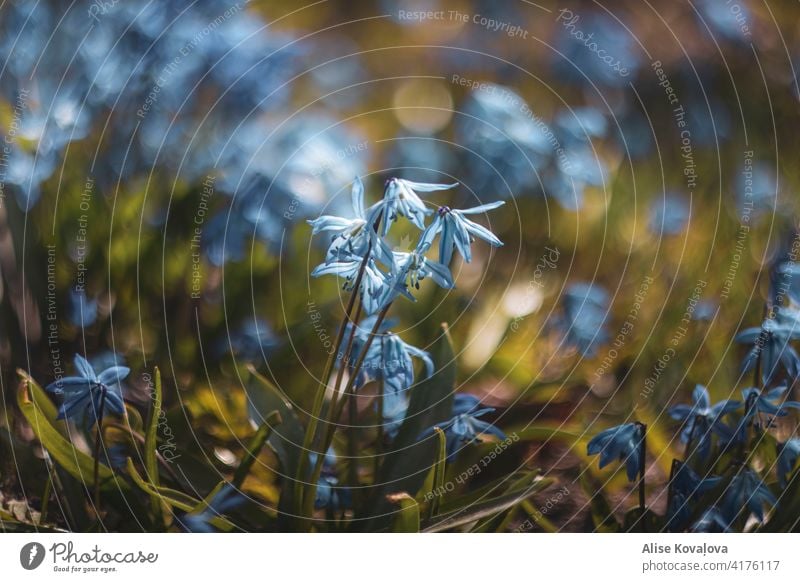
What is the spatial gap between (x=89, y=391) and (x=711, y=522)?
753mm

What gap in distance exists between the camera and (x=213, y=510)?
1.04 meters

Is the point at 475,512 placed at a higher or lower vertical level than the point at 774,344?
lower

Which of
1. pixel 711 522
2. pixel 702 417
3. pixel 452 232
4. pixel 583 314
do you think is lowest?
pixel 711 522

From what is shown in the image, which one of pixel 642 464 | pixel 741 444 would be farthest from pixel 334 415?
pixel 741 444

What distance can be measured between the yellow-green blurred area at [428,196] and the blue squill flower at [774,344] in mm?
16

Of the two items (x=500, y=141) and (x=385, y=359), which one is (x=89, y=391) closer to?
(x=385, y=359)

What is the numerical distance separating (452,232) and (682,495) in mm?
423

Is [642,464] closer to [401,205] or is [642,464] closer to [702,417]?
[702,417]

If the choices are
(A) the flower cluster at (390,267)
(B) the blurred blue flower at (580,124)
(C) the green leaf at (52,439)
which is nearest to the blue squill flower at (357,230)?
(A) the flower cluster at (390,267)

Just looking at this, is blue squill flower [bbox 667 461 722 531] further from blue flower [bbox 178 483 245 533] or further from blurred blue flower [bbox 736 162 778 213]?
blue flower [bbox 178 483 245 533]

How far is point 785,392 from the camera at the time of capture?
110 centimetres

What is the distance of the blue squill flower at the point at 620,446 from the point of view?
1.08m

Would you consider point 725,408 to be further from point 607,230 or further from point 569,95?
point 569,95
